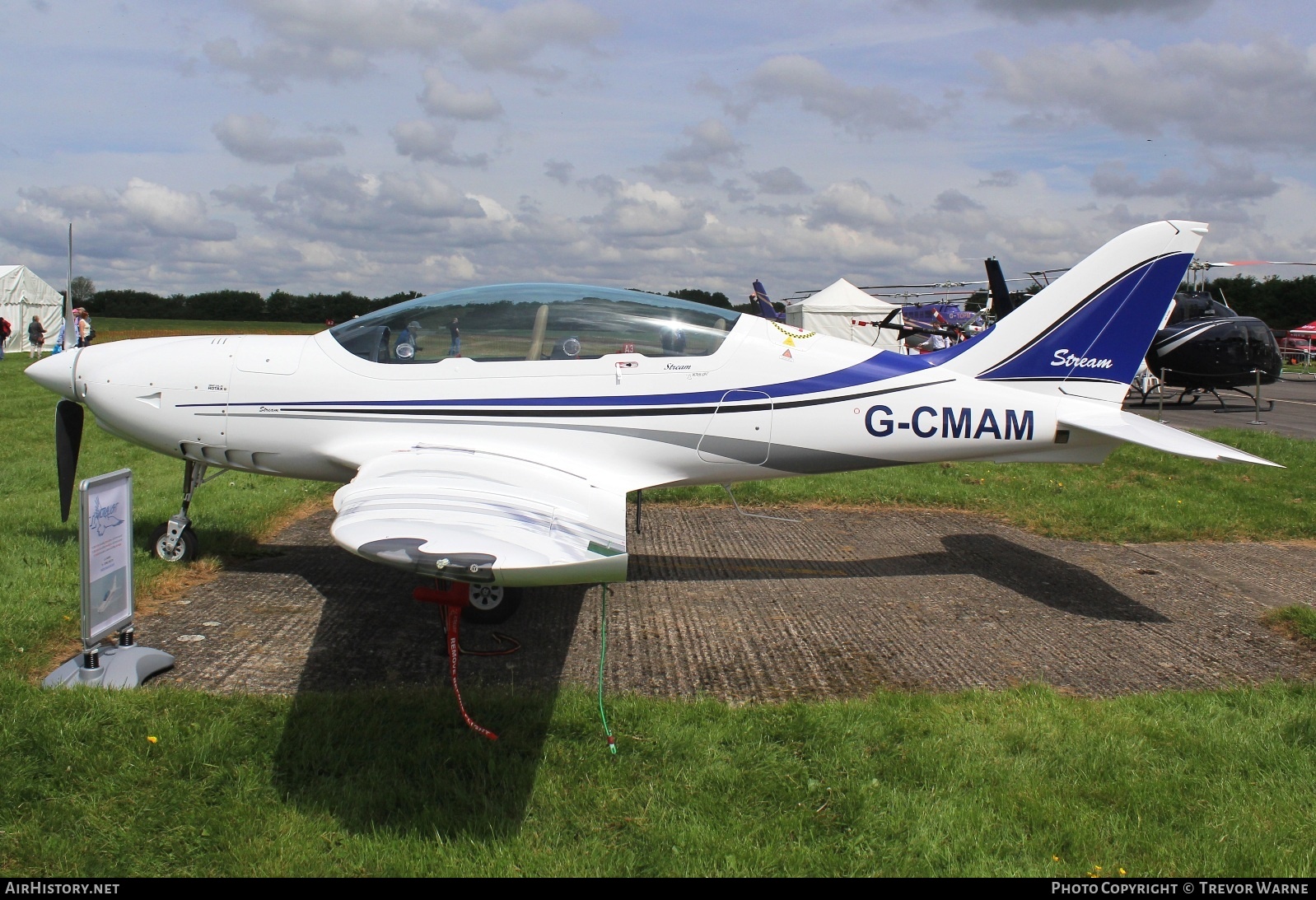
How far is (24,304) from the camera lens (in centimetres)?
3219

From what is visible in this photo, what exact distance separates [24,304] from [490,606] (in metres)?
35.5

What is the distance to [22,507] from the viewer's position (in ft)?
24.4

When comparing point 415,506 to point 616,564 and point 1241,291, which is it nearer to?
point 616,564

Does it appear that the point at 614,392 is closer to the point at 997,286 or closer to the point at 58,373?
the point at 58,373

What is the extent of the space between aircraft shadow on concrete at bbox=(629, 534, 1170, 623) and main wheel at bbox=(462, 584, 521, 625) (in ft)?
4.07

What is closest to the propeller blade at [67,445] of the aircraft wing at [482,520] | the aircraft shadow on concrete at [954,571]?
the aircraft wing at [482,520]

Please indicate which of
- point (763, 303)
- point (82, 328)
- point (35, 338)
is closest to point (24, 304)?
point (35, 338)

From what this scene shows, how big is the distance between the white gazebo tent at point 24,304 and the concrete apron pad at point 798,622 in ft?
104

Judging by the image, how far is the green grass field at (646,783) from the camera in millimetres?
3053

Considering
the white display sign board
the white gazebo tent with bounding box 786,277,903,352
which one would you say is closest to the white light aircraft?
the white display sign board

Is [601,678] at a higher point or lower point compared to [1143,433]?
lower

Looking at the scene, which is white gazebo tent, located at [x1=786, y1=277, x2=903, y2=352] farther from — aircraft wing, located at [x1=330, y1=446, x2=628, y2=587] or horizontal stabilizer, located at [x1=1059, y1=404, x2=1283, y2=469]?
aircraft wing, located at [x1=330, y1=446, x2=628, y2=587]

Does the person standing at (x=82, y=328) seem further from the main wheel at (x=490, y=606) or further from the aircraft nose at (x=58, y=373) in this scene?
the main wheel at (x=490, y=606)

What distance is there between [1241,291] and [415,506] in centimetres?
7027
